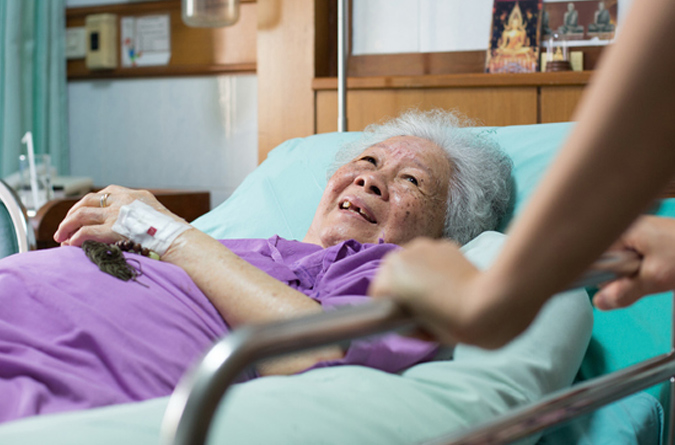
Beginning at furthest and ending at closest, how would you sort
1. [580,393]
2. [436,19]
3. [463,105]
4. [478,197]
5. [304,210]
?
[436,19], [463,105], [304,210], [478,197], [580,393]

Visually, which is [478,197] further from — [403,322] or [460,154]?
[403,322]

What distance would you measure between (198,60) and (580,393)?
2.65 meters

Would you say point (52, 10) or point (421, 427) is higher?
point (52, 10)

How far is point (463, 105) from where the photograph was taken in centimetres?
227

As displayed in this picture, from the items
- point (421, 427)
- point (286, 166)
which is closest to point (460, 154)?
point (286, 166)

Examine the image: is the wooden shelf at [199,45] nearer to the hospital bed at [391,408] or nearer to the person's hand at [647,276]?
the hospital bed at [391,408]

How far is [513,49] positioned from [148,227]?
1.52 metres

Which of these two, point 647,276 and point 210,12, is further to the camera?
point 210,12

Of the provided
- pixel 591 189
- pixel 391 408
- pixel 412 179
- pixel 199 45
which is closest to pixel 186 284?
pixel 391 408

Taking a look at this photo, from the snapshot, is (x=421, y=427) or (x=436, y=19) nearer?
(x=421, y=427)

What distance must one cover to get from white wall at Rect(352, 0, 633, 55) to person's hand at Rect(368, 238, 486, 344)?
2.12m

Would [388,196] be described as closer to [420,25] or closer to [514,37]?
[514,37]

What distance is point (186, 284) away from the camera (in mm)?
1145

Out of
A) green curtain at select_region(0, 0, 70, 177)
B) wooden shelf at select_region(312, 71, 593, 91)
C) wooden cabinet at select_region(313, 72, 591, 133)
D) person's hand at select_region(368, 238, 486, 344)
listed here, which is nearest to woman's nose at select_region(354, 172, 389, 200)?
wooden cabinet at select_region(313, 72, 591, 133)
